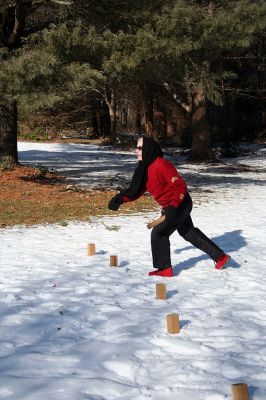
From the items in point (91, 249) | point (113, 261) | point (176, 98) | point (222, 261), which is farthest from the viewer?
point (176, 98)

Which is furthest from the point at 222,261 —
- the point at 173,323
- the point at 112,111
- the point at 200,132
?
the point at 112,111

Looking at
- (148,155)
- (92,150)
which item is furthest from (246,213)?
(92,150)

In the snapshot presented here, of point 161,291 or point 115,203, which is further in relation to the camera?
point 115,203

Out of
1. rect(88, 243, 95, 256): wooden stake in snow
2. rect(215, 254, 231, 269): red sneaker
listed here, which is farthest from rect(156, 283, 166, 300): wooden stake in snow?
rect(88, 243, 95, 256): wooden stake in snow

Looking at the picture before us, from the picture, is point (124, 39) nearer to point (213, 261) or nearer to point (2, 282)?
point (213, 261)

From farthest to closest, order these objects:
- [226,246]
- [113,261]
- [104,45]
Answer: [104,45]
[226,246]
[113,261]

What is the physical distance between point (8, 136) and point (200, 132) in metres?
9.87

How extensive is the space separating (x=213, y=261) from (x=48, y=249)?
233cm

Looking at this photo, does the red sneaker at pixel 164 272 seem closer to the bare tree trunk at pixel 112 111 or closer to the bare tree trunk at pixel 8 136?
the bare tree trunk at pixel 8 136

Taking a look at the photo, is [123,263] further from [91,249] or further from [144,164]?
[144,164]

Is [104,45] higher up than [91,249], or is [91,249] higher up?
[104,45]

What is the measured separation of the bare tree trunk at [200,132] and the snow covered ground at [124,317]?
1323cm

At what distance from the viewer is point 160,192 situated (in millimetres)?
5918

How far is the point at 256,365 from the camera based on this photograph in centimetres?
366
